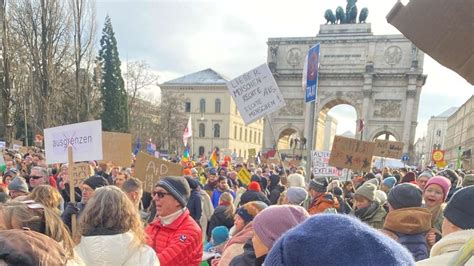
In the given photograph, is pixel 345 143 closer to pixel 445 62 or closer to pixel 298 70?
pixel 445 62

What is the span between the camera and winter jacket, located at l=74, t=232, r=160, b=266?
2465mm

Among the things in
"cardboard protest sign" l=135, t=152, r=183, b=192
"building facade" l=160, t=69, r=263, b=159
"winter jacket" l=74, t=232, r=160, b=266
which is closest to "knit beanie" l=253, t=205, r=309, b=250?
"winter jacket" l=74, t=232, r=160, b=266

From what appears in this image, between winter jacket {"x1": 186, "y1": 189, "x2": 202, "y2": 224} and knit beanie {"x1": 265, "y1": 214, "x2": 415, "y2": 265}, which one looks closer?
knit beanie {"x1": 265, "y1": 214, "x2": 415, "y2": 265}

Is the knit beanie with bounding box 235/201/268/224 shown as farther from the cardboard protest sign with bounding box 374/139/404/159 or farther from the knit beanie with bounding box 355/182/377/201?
the cardboard protest sign with bounding box 374/139/404/159

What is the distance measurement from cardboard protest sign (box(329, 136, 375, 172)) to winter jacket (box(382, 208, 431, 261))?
461 cm

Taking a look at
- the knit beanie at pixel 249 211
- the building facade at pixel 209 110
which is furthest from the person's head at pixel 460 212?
the building facade at pixel 209 110

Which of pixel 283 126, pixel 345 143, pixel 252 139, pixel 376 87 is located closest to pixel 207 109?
pixel 252 139

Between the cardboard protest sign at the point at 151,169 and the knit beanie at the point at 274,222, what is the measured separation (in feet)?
10.9

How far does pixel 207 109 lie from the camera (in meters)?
76.1

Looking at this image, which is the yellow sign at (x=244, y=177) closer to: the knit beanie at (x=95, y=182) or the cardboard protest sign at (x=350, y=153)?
the cardboard protest sign at (x=350, y=153)

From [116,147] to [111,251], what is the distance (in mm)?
4883

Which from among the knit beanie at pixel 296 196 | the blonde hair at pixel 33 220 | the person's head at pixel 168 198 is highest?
the blonde hair at pixel 33 220

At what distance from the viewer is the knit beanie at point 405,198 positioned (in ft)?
11.5

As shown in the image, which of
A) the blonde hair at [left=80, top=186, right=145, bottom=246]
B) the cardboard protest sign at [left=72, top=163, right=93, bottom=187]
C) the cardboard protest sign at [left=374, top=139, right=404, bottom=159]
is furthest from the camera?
the cardboard protest sign at [left=374, top=139, right=404, bottom=159]
